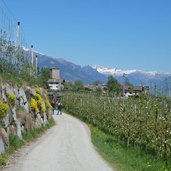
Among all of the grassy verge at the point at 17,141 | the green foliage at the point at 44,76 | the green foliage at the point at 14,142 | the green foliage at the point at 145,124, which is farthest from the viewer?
the green foliage at the point at 44,76

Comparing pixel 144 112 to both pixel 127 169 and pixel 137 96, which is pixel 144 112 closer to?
pixel 137 96

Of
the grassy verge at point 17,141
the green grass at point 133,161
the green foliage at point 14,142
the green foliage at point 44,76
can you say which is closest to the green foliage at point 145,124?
the green grass at point 133,161

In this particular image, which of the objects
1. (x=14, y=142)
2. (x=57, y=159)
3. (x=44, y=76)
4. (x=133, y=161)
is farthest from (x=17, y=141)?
(x=44, y=76)

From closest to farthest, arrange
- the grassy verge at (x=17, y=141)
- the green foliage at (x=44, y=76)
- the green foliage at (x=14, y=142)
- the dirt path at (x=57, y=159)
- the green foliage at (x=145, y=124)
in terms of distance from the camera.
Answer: the dirt path at (x=57, y=159), the grassy verge at (x=17, y=141), the green foliage at (x=145, y=124), the green foliage at (x=14, y=142), the green foliage at (x=44, y=76)

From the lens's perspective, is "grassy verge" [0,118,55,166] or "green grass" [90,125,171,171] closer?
"green grass" [90,125,171,171]

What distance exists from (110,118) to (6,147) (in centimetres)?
1867

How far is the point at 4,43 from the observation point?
36.3 metres

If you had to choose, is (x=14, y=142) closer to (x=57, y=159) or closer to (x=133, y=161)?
(x=57, y=159)

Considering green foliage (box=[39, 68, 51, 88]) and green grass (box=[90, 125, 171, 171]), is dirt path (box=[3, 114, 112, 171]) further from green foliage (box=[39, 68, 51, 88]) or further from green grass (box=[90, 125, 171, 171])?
green foliage (box=[39, 68, 51, 88])

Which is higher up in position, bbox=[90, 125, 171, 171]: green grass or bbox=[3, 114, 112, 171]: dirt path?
bbox=[3, 114, 112, 171]: dirt path

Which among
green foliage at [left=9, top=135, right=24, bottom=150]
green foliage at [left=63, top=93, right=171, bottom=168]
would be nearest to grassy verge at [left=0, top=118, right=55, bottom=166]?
green foliage at [left=9, top=135, right=24, bottom=150]

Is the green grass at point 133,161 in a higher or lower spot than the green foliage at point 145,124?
lower

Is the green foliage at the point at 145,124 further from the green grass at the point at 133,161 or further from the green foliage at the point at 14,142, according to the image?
the green foliage at the point at 14,142

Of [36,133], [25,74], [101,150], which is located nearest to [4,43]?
[25,74]
